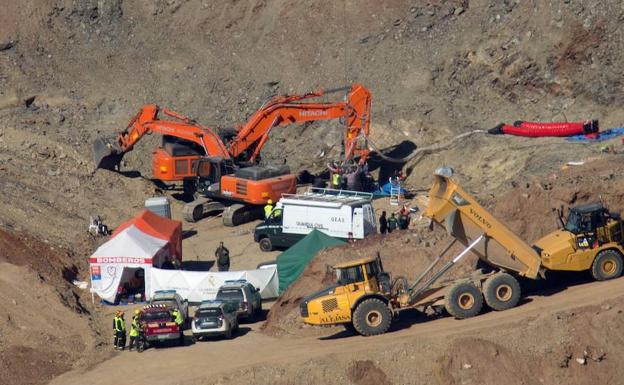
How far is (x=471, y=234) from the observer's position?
27.7 meters

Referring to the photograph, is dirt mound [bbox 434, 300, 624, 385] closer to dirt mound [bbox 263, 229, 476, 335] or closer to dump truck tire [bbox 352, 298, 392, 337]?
dump truck tire [bbox 352, 298, 392, 337]

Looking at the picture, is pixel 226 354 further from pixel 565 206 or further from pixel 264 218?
pixel 264 218

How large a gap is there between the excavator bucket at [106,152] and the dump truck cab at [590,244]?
23.0m

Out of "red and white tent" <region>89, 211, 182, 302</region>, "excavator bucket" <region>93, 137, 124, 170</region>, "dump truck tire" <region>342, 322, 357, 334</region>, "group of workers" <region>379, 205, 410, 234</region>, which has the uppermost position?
"excavator bucket" <region>93, 137, 124, 170</region>

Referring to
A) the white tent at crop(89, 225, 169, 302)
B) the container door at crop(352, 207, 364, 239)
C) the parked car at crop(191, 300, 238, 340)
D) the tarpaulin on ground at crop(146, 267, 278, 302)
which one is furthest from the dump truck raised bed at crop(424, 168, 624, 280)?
the white tent at crop(89, 225, 169, 302)

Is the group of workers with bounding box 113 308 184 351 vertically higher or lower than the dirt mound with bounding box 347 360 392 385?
higher

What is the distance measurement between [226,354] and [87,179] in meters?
21.2

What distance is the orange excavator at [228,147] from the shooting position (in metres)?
42.9

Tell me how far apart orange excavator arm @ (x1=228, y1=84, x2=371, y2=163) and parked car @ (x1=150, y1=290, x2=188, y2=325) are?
13.6m

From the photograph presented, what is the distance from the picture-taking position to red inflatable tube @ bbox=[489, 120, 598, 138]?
44938 mm

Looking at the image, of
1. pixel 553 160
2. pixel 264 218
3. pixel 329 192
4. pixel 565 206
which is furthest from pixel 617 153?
pixel 264 218

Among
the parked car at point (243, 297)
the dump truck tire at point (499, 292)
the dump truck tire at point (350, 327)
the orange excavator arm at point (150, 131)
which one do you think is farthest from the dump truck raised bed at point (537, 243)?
the orange excavator arm at point (150, 131)

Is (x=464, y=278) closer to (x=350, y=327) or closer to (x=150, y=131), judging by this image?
(x=350, y=327)

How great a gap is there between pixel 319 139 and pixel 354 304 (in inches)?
923
